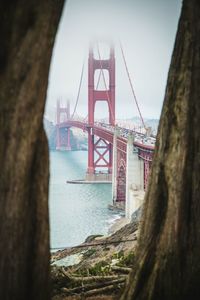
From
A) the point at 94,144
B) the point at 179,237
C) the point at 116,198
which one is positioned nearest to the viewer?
the point at 179,237

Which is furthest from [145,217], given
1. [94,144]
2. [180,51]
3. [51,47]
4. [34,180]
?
[94,144]

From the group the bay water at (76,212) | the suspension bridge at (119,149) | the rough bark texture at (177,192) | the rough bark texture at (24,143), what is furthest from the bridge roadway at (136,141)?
the rough bark texture at (24,143)

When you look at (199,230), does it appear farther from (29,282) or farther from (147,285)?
(29,282)

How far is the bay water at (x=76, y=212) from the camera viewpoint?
20.3 metres

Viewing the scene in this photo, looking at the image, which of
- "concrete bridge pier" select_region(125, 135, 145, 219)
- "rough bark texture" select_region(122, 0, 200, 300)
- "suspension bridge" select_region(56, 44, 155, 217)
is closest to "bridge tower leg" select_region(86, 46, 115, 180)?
"suspension bridge" select_region(56, 44, 155, 217)

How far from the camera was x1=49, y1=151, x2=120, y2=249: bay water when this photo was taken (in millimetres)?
20312

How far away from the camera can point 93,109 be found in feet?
141

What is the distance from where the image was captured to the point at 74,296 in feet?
11.7

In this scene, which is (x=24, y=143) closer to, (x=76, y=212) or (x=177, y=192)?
(x=177, y=192)

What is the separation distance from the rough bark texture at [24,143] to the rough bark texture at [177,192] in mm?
684

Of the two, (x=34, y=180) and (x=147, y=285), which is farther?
(x=147, y=285)

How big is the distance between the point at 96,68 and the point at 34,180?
45168 mm

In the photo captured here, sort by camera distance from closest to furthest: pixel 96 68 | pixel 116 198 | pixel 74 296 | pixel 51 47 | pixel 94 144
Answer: pixel 51 47 < pixel 74 296 < pixel 116 198 < pixel 94 144 < pixel 96 68

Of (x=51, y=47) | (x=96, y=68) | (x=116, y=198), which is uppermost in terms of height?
(x=96, y=68)
